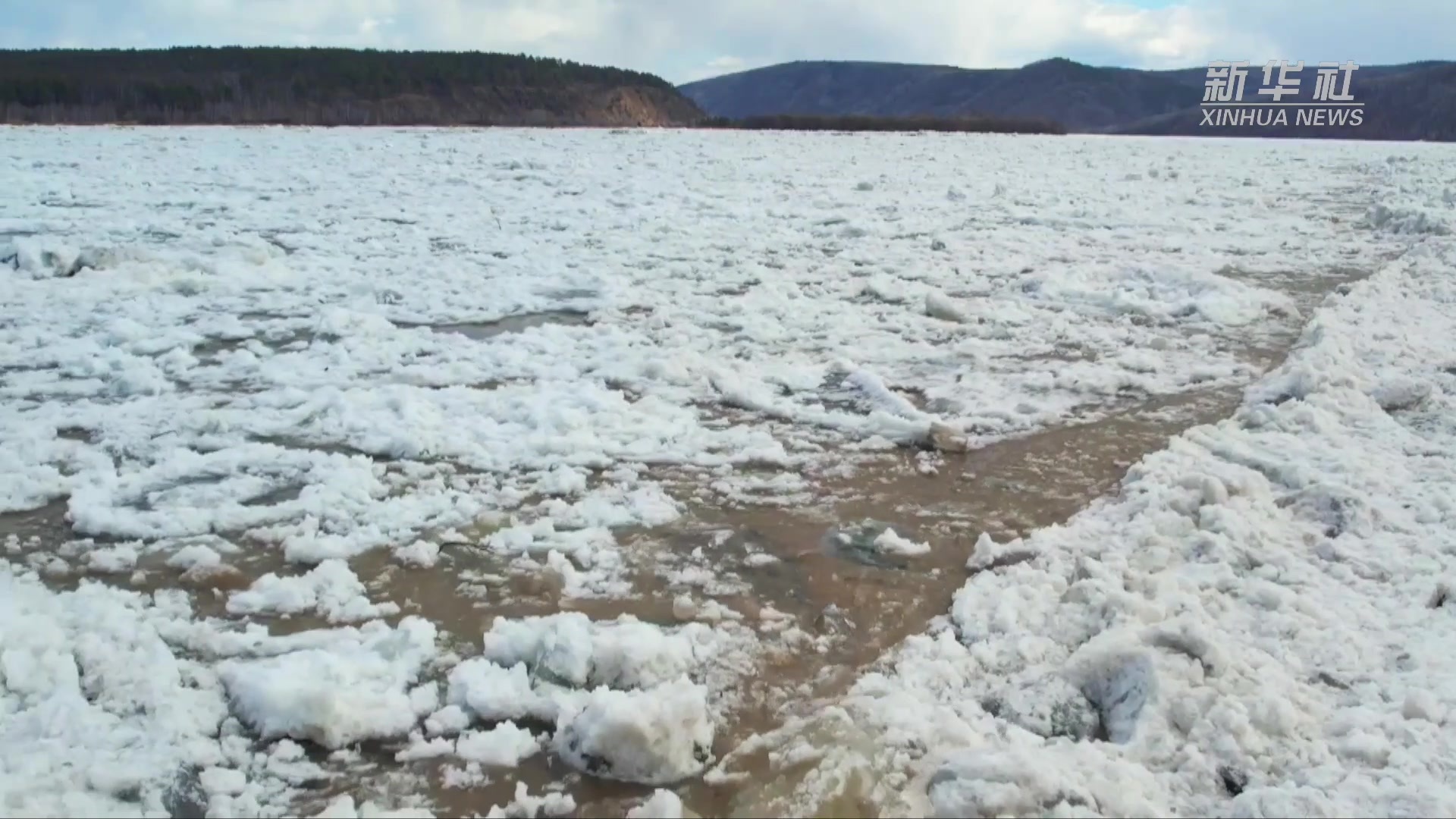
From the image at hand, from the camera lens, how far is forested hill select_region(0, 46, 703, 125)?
4959 cm

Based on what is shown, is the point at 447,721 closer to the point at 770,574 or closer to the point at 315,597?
the point at 315,597

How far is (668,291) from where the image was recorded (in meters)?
6.36

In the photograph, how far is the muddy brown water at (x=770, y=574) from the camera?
1879 mm

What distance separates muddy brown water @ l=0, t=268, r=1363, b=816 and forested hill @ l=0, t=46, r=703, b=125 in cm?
4915

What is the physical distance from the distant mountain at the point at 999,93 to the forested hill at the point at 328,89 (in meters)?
27.0

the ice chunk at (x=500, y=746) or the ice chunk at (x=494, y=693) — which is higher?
the ice chunk at (x=494, y=693)

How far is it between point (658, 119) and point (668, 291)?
71536 millimetres

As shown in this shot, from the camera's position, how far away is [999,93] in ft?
480

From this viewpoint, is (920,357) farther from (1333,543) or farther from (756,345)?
(1333,543)
